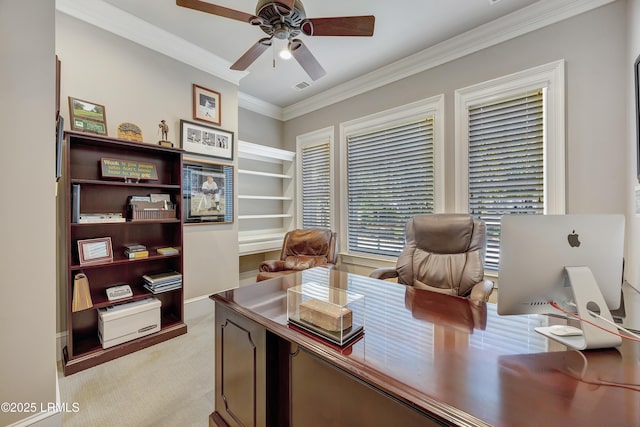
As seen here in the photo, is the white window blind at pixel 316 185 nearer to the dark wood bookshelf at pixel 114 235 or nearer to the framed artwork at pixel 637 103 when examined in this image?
the dark wood bookshelf at pixel 114 235

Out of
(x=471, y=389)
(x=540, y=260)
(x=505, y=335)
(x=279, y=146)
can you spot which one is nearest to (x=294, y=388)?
(x=471, y=389)

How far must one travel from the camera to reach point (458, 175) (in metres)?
2.75

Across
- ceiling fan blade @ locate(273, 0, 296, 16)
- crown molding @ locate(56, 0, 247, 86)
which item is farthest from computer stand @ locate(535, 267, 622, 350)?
crown molding @ locate(56, 0, 247, 86)

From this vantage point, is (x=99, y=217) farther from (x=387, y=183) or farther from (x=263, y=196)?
(x=387, y=183)

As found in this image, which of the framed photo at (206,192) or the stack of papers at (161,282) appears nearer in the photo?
the stack of papers at (161,282)

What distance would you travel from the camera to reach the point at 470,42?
262 centimetres

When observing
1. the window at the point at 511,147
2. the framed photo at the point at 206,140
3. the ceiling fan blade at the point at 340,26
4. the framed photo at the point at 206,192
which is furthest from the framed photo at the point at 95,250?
the window at the point at 511,147

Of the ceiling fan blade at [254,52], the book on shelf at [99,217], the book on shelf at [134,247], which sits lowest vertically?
the book on shelf at [134,247]

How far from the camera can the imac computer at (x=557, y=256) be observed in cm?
93

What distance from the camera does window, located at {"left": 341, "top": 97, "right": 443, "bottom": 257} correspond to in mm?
2990

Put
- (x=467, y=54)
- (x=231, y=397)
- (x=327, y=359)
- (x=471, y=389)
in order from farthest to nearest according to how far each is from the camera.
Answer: (x=467, y=54), (x=231, y=397), (x=327, y=359), (x=471, y=389)

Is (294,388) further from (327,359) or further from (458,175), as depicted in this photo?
(458,175)

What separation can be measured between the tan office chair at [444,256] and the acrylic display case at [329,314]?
3.97 feet

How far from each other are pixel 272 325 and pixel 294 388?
27 centimetres
